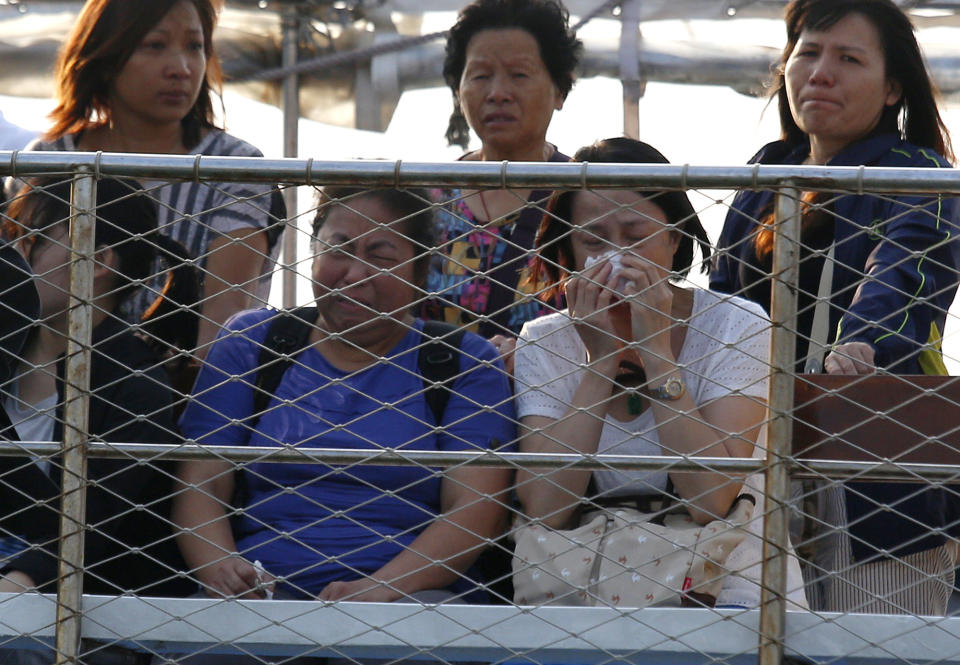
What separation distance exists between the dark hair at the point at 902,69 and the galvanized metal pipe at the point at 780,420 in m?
0.93

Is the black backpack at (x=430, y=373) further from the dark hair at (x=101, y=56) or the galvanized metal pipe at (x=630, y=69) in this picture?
the galvanized metal pipe at (x=630, y=69)

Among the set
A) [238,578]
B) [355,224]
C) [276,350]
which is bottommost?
[238,578]

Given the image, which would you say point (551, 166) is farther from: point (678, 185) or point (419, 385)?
point (419, 385)

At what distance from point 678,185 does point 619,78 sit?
220 cm

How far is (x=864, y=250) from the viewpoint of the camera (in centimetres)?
258

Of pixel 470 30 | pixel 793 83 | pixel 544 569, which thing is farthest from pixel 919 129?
pixel 544 569

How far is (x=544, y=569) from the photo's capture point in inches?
84.7

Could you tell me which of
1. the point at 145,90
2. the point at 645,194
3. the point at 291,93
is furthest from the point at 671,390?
the point at 291,93

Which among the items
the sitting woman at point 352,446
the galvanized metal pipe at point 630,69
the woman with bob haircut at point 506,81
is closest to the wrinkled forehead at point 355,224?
the sitting woman at point 352,446

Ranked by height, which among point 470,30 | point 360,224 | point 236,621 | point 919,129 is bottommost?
point 236,621

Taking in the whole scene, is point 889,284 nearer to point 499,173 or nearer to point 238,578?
point 499,173

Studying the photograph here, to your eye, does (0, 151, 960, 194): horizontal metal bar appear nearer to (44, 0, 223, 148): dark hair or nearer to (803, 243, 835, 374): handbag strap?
(803, 243, 835, 374): handbag strap

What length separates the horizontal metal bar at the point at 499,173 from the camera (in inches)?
77.3

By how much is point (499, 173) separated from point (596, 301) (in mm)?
344
